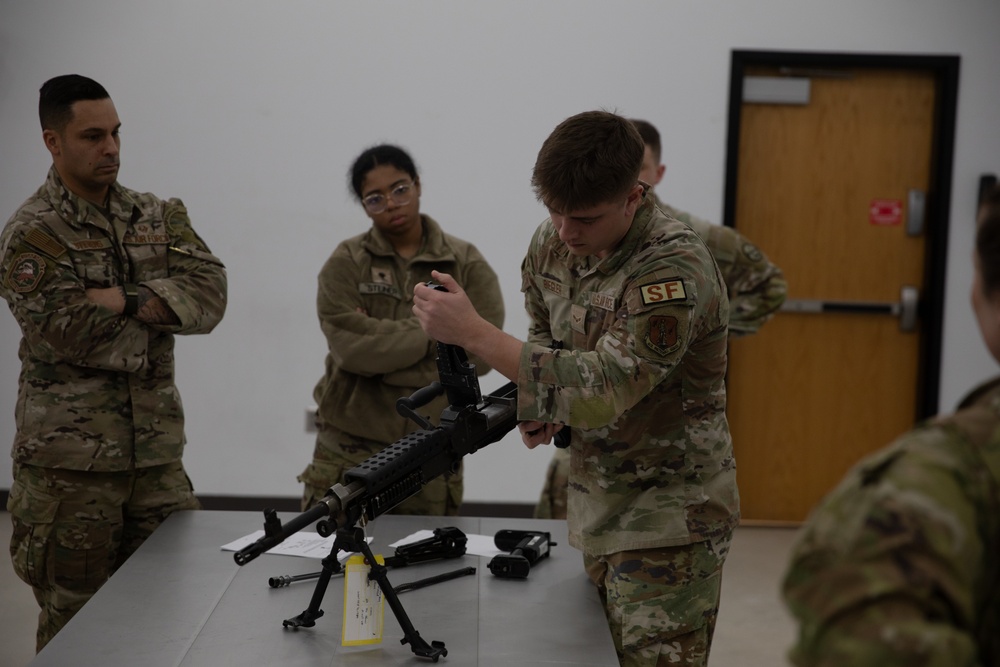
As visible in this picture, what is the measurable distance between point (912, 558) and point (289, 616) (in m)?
1.26

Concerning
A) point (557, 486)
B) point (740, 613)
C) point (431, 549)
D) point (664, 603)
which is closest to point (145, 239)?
point (431, 549)

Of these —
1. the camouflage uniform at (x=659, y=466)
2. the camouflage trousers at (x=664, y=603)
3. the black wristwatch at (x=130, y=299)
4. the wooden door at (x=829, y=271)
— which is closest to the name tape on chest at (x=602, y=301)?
the camouflage uniform at (x=659, y=466)

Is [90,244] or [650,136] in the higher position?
[650,136]

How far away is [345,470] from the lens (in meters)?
2.78

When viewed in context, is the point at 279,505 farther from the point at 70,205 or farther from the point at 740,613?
the point at 70,205

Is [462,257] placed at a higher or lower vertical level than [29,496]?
higher

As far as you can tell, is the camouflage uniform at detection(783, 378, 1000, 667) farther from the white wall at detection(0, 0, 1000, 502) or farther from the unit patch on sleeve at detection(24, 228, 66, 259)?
the white wall at detection(0, 0, 1000, 502)

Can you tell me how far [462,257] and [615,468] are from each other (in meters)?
1.21

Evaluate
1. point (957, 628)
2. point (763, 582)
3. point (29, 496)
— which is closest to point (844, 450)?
point (763, 582)

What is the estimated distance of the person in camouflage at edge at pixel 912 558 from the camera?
78cm

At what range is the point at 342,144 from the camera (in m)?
4.18

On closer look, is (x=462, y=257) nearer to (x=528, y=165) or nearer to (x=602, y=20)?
(x=528, y=165)

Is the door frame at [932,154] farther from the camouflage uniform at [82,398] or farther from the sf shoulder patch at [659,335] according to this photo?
the sf shoulder patch at [659,335]

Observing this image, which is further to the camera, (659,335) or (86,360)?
(86,360)
